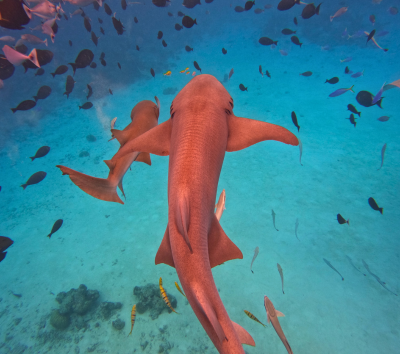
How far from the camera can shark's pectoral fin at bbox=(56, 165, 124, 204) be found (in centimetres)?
263

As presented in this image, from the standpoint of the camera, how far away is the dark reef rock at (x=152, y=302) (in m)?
6.10

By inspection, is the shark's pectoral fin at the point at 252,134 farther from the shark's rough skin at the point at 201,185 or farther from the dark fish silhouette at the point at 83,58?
the dark fish silhouette at the point at 83,58

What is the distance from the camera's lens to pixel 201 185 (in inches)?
68.5

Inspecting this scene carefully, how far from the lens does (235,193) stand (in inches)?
357

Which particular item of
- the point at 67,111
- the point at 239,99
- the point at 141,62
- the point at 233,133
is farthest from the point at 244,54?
the point at 233,133

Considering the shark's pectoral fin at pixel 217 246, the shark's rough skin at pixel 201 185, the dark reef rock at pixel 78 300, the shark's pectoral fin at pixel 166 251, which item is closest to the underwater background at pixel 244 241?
the dark reef rock at pixel 78 300

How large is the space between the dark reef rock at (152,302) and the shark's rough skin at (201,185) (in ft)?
16.8

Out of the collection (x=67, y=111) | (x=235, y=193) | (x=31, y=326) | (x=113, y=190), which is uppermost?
(x=67, y=111)

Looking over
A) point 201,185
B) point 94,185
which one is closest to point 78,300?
point 94,185

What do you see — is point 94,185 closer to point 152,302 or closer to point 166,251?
point 166,251

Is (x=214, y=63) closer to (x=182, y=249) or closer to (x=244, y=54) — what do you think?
(x=244, y=54)

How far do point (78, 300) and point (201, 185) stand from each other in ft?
24.9

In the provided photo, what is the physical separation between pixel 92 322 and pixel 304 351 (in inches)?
257

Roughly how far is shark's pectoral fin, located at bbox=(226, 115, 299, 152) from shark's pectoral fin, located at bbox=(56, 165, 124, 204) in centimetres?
206
